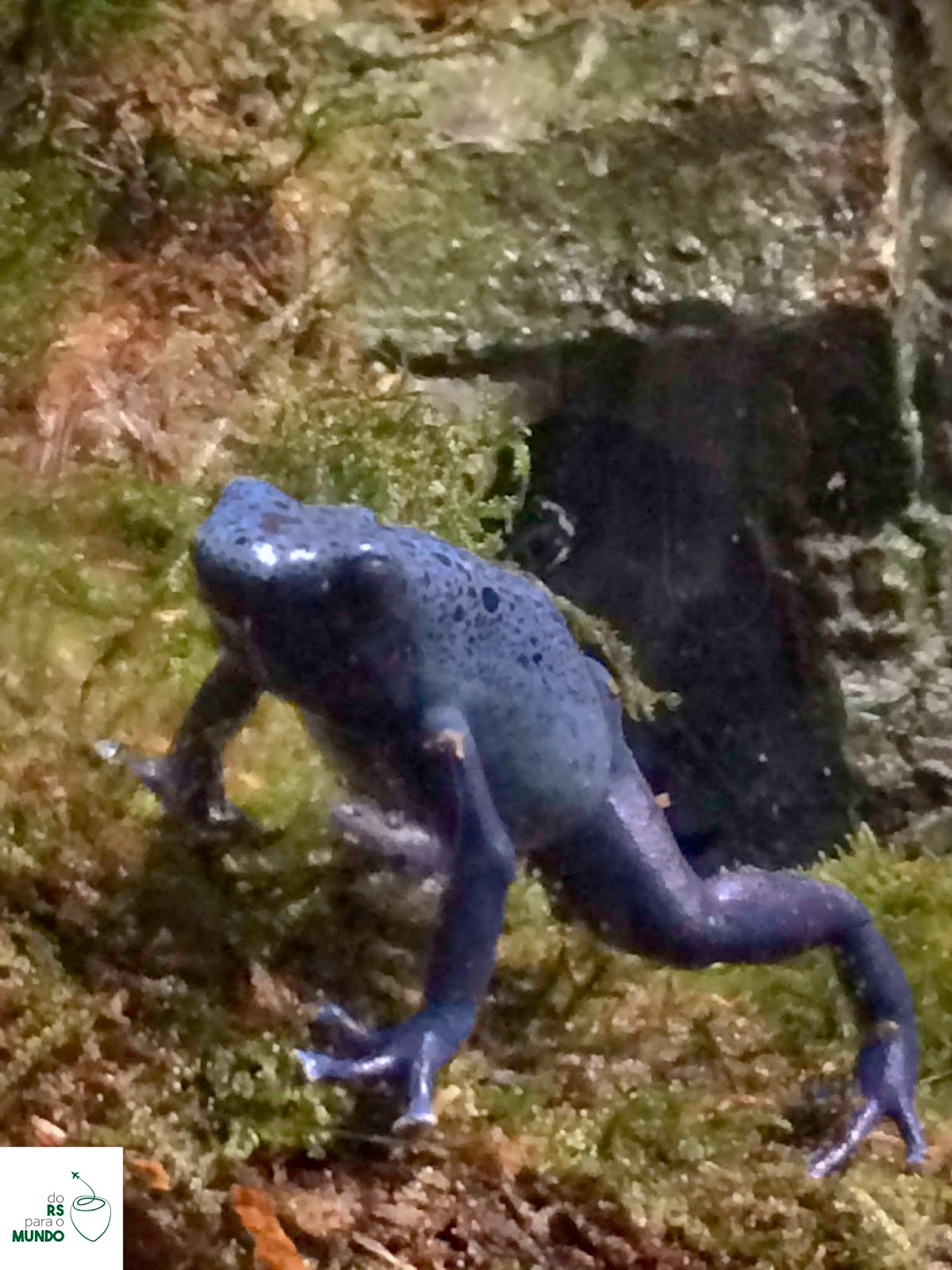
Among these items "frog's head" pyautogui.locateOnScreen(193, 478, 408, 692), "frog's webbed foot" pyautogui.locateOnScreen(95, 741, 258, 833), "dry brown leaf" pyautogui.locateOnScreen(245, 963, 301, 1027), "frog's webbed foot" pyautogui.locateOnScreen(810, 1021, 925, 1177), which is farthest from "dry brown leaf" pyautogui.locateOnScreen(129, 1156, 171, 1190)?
"frog's webbed foot" pyautogui.locateOnScreen(810, 1021, 925, 1177)

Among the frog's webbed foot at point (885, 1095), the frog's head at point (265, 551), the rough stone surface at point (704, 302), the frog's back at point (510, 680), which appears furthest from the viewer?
the rough stone surface at point (704, 302)

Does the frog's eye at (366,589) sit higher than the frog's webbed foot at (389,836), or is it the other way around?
the frog's eye at (366,589)

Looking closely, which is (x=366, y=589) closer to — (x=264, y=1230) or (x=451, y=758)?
(x=451, y=758)

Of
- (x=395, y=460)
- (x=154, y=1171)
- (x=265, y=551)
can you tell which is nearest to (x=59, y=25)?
(x=395, y=460)

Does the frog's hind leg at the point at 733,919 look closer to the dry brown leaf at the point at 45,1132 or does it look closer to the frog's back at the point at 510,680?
the frog's back at the point at 510,680

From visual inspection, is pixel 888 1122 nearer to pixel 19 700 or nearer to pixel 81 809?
pixel 81 809

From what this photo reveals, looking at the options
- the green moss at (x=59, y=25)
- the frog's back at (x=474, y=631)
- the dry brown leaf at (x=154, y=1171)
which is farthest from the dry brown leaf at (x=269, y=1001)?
the green moss at (x=59, y=25)

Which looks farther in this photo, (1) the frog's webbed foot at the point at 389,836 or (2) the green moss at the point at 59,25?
(2) the green moss at the point at 59,25

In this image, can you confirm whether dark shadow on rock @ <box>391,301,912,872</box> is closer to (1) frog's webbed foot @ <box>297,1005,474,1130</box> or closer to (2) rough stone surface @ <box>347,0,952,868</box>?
(2) rough stone surface @ <box>347,0,952,868</box>
